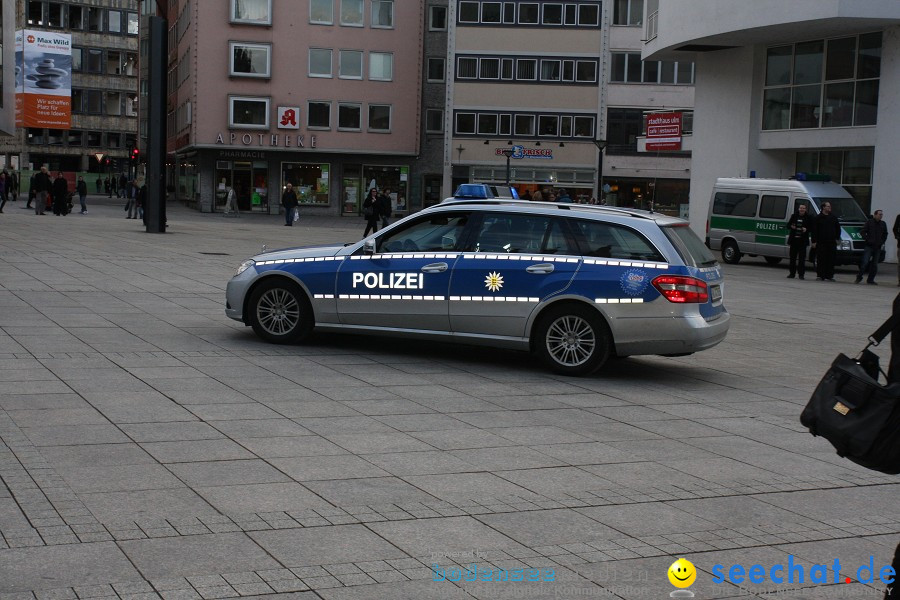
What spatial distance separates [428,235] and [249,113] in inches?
2090

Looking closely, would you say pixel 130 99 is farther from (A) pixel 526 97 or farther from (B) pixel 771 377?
(B) pixel 771 377

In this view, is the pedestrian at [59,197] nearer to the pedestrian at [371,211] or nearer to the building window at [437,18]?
the pedestrian at [371,211]

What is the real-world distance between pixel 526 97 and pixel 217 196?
1767 centimetres

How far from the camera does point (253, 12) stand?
206ft

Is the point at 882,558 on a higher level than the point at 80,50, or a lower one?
lower

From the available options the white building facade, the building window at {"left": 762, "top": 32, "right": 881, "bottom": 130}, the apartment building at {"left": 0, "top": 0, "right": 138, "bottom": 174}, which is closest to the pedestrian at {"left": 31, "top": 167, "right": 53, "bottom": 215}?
the white building facade

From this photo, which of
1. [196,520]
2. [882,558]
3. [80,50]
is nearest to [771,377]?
[882,558]

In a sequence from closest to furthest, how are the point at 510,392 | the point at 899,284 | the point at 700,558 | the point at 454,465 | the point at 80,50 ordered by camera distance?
the point at 700,558, the point at 454,465, the point at 510,392, the point at 899,284, the point at 80,50


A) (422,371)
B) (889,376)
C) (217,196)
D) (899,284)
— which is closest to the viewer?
(889,376)

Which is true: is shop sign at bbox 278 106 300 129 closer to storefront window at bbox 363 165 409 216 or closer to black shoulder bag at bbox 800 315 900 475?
storefront window at bbox 363 165 409 216

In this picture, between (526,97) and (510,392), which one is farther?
(526,97)

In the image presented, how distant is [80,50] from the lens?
100750 millimetres

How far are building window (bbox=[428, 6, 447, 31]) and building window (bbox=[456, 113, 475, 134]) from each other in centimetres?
520

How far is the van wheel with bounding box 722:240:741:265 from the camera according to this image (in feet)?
112
